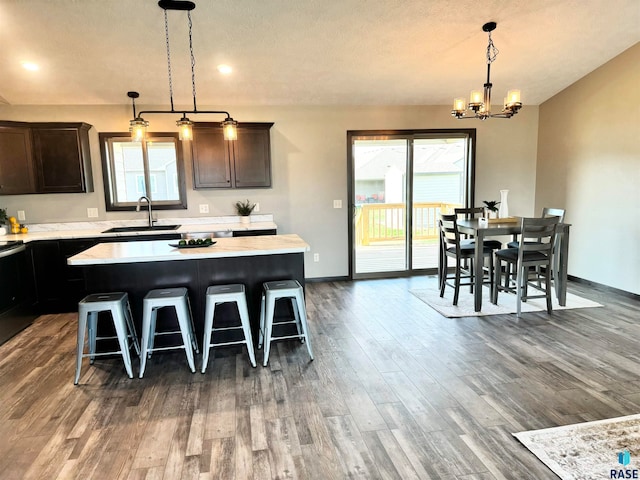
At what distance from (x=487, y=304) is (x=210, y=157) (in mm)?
3764

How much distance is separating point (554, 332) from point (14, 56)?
225 inches

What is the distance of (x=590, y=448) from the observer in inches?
81.0

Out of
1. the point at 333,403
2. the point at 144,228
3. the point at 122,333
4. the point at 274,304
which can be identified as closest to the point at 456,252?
the point at 274,304

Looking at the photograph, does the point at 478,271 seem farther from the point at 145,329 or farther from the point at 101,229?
the point at 101,229

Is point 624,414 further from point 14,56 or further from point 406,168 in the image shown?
point 14,56

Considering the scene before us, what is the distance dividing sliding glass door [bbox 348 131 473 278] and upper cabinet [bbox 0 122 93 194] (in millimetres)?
3398

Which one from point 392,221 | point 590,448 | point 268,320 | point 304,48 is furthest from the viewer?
point 392,221

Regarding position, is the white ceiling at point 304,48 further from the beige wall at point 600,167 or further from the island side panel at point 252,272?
the island side panel at point 252,272

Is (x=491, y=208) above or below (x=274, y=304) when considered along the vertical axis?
above

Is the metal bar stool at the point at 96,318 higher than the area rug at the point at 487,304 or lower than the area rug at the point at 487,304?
higher

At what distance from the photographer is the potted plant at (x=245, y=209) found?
5.30m

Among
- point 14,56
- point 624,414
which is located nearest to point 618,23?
point 624,414

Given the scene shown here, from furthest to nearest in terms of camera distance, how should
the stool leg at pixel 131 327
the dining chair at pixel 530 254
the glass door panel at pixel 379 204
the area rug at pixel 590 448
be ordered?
1. the glass door panel at pixel 379 204
2. the dining chair at pixel 530 254
3. the stool leg at pixel 131 327
4. the area rug at pixel 590 448

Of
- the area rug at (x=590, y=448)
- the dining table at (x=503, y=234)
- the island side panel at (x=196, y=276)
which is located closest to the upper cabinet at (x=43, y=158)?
the island side panel at (x=196, y=276)
